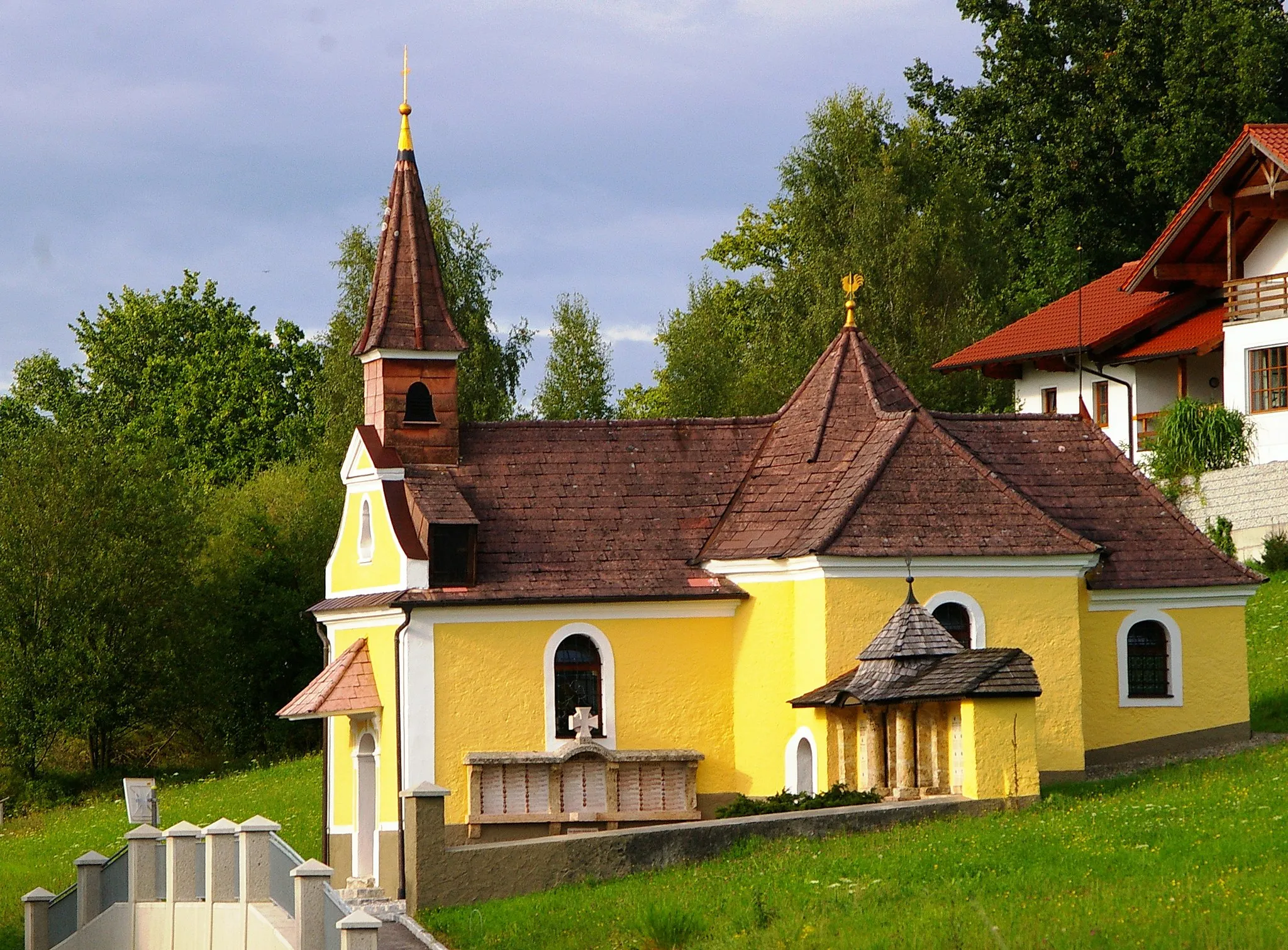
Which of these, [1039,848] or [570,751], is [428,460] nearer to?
[570,751]

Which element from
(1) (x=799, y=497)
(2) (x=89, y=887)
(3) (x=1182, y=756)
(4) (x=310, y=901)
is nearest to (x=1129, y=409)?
(3) (x=1182, y=756)

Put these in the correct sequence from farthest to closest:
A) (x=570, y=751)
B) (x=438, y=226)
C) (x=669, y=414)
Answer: (x=669, y=414) → (x=438, y=226) → (x=570, y=751)

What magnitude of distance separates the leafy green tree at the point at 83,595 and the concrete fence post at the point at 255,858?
26.2 metres

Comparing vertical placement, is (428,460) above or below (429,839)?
above

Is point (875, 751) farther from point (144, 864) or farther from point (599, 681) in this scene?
point (144, 864)

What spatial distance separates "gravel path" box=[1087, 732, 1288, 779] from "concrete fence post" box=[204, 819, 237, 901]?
40.0ft

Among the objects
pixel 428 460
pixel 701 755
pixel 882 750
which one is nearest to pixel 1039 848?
pixel 882 750

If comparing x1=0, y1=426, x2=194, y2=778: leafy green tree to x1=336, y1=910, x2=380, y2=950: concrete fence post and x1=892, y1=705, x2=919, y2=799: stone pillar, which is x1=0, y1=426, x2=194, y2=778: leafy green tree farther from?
x1=336, y1=910, x2=380, y2=950: concrete fence post

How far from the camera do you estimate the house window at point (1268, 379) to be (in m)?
43.7

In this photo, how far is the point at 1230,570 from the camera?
3005 cm


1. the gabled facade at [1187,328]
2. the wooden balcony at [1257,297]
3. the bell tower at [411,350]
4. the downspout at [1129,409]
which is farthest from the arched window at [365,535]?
the downspout at [1129,409]

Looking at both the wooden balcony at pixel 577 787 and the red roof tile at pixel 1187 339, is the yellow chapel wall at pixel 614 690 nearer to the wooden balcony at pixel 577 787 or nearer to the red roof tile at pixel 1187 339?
the wooden balcony at pixel 577 787

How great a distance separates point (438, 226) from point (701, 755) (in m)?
28.5

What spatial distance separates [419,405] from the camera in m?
30.9
